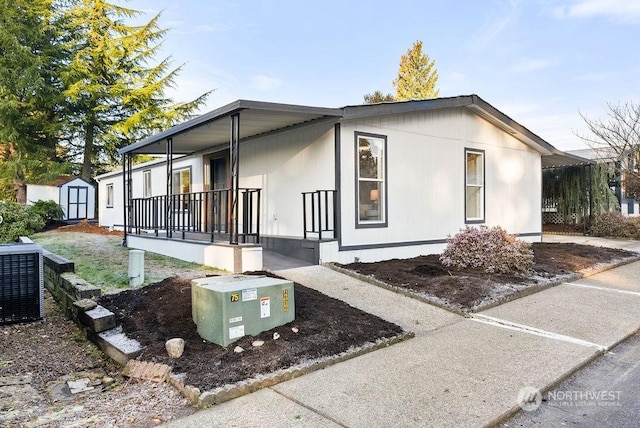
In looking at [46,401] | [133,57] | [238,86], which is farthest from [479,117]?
[133,57]

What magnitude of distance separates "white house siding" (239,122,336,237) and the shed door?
12.9 m

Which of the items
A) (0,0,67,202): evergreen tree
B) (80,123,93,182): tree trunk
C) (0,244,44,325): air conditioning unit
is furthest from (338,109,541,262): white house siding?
(80,123,93,182): tree trunk

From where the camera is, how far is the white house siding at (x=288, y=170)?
7.58 meters

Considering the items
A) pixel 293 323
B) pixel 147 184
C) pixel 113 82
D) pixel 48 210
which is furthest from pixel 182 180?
pixel 113 82

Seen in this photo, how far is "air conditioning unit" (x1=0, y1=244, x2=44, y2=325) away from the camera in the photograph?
15.2 feet

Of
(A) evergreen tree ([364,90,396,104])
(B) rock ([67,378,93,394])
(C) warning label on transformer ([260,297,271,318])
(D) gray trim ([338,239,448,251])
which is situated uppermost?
(A) evergreen tree ([364,90,396,104])

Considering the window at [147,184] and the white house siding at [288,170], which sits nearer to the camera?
the white house siding at [288,170]

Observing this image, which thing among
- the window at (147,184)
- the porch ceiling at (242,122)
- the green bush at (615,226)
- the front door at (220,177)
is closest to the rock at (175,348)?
the porch ceiling at (242,122)

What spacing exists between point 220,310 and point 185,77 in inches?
838

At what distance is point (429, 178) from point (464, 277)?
2.88 meters

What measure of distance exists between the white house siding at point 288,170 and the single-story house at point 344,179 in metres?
0.03

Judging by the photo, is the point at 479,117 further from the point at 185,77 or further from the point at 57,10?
the point at 57,10

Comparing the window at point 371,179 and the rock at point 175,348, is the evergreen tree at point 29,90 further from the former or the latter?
the rock at point 175,348

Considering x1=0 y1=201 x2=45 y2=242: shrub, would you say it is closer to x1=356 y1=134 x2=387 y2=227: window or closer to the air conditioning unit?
the air conditioning unit
